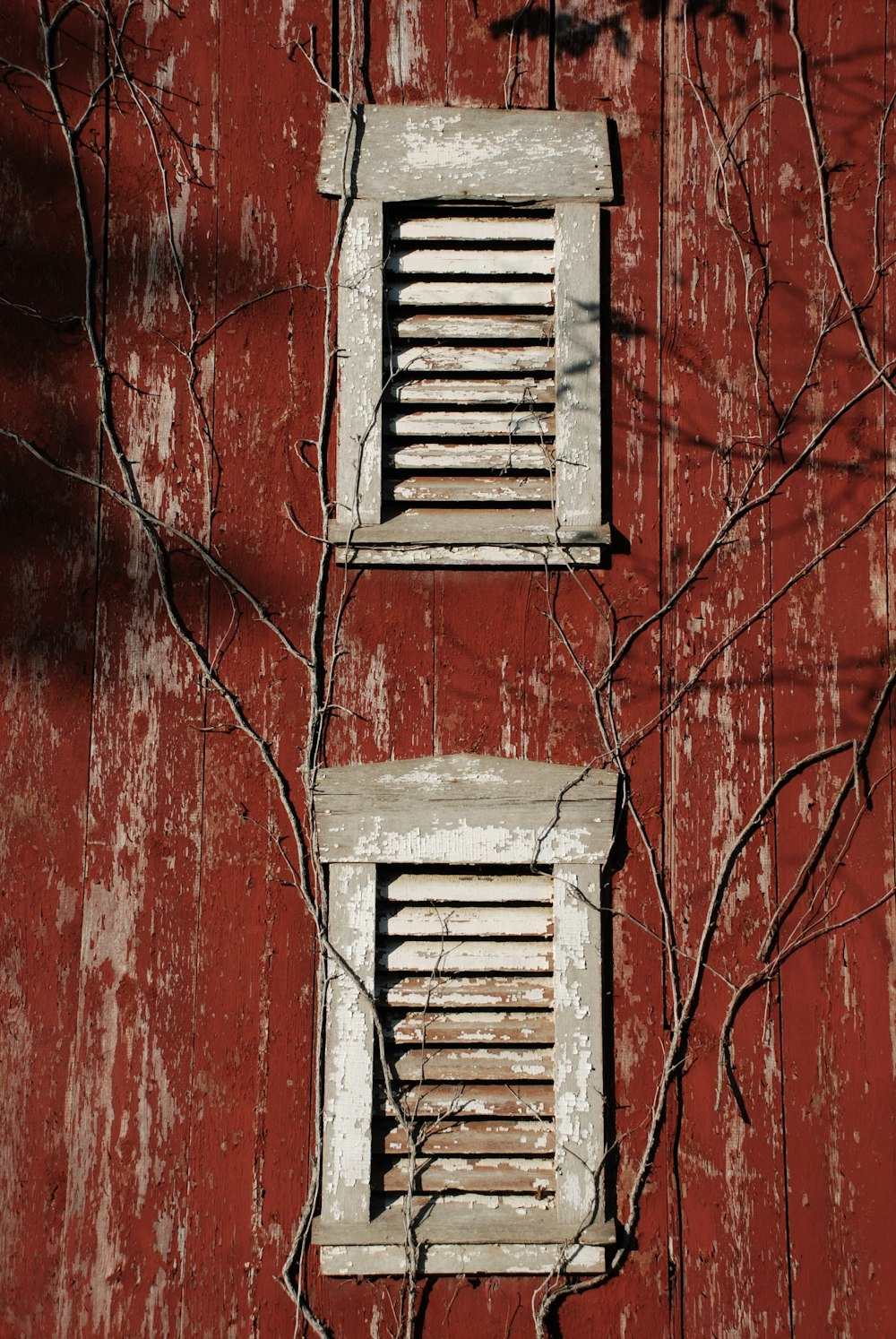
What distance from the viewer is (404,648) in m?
2.64

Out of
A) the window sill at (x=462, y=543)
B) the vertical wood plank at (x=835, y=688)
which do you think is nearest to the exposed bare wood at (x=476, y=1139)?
the vertical wood plank at (x=835, y=688)

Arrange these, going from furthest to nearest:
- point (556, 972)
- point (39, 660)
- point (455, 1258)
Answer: point (39, 660) < point (556, 972) < point (455, 1258)

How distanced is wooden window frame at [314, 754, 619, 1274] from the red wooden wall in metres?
0.09

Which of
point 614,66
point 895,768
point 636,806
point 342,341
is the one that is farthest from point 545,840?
point 614,66

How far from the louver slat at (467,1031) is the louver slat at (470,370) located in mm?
1088

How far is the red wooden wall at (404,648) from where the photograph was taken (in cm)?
247

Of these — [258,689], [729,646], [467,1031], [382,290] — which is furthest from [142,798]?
[729,646]

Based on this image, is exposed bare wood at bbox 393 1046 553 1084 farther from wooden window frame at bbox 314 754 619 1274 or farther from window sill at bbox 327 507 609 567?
window sill at bbox 327 507 609 567

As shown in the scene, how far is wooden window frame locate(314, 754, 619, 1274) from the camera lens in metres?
2.40

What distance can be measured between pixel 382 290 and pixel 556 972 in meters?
1.93

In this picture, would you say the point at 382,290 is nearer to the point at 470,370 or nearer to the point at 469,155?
the point at 470,370

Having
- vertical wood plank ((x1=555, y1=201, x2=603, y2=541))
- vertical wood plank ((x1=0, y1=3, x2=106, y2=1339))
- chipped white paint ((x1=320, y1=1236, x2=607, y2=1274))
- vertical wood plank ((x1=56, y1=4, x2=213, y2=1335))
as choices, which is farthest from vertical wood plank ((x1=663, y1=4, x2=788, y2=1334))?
vertical wood plank ((x1=0, y1=3, x2=106, y2=1339))

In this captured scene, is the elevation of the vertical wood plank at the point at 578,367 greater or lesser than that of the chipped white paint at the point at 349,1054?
greater

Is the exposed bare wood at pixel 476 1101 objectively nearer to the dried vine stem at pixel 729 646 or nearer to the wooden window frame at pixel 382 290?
the dried vine stem at pixel 729 646
